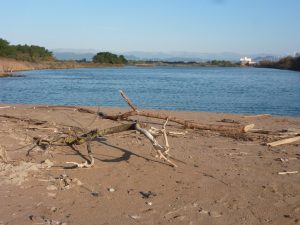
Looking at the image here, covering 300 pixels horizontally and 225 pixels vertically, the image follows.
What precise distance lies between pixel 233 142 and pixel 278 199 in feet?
11.8

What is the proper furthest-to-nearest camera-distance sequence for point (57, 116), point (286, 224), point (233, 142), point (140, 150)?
point (57, 116)
point (233, 142)
point (140, 150)
point (286, 224)

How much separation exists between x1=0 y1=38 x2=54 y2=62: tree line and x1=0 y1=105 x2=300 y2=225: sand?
85.2 m

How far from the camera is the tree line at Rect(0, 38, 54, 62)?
90125 millimetres

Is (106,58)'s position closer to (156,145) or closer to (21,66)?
(21,66)

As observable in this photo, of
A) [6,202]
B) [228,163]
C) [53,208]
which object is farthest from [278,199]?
[6,202]

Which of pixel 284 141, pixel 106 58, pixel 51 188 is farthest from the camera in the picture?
pixel 106 58

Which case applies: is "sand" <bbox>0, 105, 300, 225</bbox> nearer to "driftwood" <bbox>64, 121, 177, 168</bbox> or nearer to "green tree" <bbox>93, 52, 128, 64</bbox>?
"driftwood" <bbox>64, 121, 177, 168</bbox>

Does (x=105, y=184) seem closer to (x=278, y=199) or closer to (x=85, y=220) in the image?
(x=85, y=220)

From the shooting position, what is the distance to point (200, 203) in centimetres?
573

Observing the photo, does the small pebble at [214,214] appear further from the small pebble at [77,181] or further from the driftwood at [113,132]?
the small pebble at [77,181]

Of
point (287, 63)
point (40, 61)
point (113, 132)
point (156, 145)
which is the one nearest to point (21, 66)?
point (40, 61)

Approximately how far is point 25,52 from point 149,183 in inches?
4170

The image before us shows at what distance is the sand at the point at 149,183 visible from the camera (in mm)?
5328

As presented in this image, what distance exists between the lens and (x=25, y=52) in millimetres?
107250
